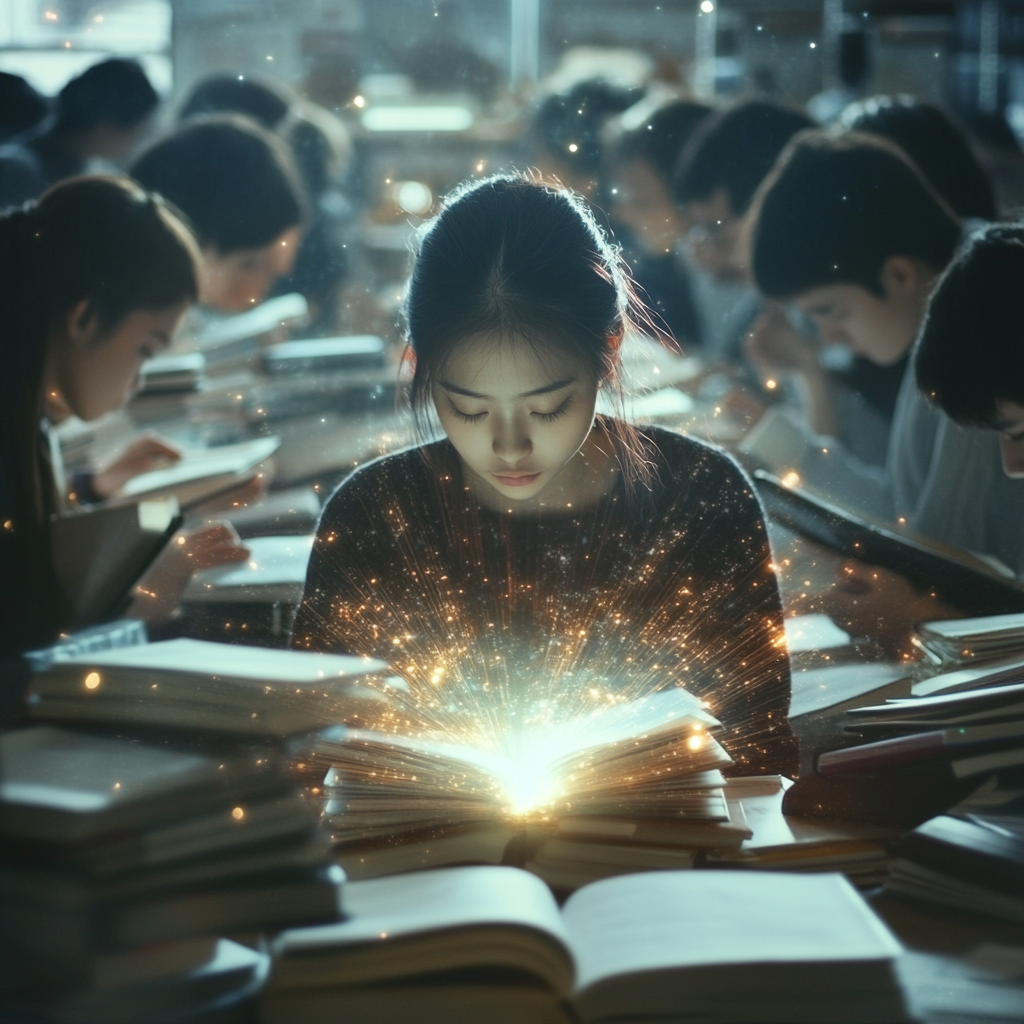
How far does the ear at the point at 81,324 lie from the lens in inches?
44.8

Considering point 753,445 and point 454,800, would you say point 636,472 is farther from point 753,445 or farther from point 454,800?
point 454,800

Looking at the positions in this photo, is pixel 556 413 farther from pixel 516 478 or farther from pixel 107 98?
pixel 107 98

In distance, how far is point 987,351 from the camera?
1045 mm

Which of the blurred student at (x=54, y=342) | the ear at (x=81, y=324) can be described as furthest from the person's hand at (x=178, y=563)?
the ear at (x=81, y=324)

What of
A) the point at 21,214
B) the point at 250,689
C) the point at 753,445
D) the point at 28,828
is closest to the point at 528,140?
the point at 753,445

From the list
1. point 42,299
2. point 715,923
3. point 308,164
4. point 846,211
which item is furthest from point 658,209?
point 715,923

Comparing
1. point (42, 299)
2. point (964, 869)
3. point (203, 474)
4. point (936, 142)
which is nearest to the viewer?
point (964, 869)

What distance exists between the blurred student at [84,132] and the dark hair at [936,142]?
874 mm

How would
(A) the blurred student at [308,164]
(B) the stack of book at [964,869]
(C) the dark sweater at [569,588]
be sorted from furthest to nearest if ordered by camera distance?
(A) the blurred student at [308,164]
(C) the dark sweater at [569,588]
(B) the stack of book at [964,869]

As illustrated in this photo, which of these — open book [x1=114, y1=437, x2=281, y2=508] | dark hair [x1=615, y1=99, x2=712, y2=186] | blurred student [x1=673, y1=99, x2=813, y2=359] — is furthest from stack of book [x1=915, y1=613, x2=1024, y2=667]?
open book [x1=114, y1=437, x2=281, y2=508]

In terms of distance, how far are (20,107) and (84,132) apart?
0.28 feet

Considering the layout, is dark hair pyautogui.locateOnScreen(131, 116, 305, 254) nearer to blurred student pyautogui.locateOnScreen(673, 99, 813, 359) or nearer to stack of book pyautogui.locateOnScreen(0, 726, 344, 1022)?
blurred student pyautogui.locateOnScreen(673, 99, 813, 359)

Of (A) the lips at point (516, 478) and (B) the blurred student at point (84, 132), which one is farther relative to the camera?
(B) the blurred student at point (84, 132)

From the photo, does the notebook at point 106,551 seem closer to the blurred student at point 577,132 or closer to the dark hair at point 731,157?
the blurred student at point 577,132
